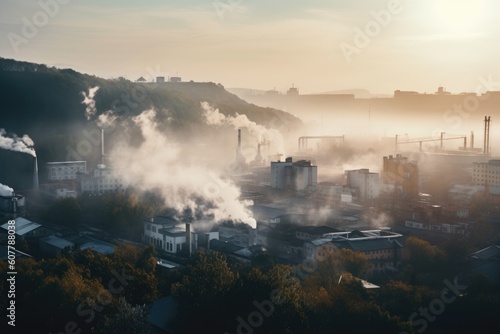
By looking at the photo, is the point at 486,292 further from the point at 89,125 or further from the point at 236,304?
the point at 89,125

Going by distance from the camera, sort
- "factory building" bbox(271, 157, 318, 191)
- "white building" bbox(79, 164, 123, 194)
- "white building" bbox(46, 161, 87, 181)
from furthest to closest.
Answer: "white building" bbox(46, 161, 87, 181)
"factory building" bbox(271, 157, 318, 191)
"white building" bbox(79, 164, 123, 194)

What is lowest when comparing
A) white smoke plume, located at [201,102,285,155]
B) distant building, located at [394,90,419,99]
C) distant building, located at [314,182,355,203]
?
distant building, located at [314,182,355,203]

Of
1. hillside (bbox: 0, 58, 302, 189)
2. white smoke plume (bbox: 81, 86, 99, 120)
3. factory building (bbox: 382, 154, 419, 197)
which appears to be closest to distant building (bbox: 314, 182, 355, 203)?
factory building (bbox: 382, 154, 419, 197)

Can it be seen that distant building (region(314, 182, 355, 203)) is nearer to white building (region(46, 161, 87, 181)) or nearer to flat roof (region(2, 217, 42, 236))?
white building (region(46, 161, 87, 181))

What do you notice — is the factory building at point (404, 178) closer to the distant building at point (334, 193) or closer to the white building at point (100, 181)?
the distant building at point (334, 193)

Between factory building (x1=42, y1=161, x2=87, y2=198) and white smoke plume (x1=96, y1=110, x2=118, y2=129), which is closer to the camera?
factory building (x1=42, y1=161, x2=87, y2=198)

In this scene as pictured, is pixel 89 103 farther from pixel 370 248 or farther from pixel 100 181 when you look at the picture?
pixel 370 248

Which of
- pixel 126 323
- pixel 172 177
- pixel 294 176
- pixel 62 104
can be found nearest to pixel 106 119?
pixel 62 104
